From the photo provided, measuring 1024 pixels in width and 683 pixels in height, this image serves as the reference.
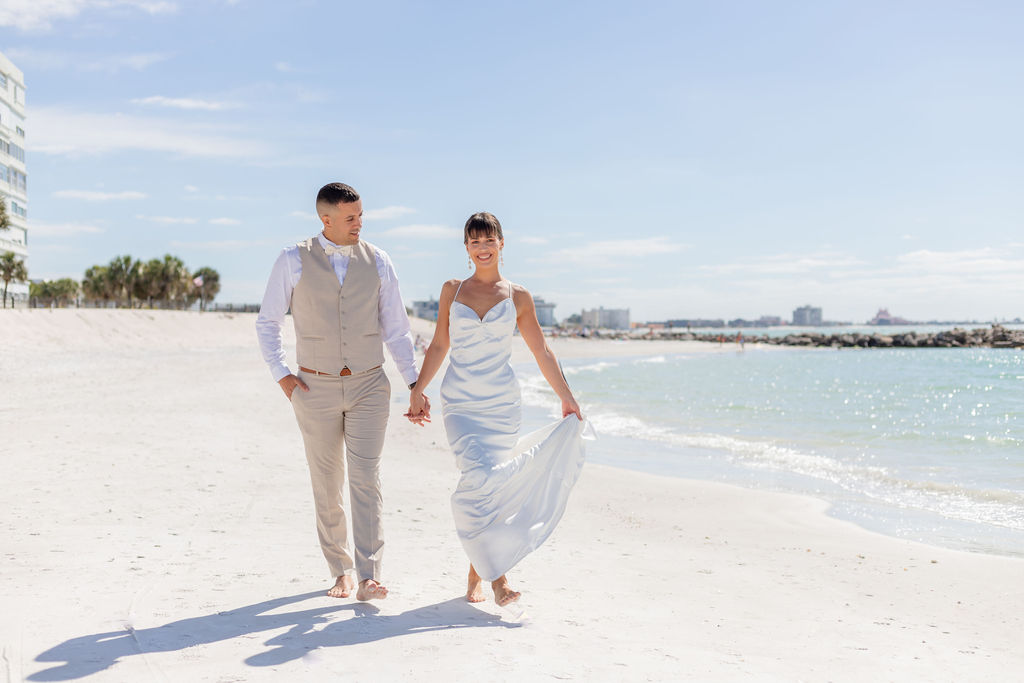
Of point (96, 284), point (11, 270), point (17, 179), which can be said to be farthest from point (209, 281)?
point (11, 270)

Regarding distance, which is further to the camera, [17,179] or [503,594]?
[17,179]

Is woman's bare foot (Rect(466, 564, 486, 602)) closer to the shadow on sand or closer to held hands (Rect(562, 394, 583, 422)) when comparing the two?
the shadow on sand

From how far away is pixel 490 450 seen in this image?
13.1ft

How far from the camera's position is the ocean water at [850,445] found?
7902 mm

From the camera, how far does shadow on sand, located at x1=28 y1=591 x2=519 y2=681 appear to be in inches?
118

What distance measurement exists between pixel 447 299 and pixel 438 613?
168cm

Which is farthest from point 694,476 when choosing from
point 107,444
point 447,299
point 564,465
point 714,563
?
point 107,444

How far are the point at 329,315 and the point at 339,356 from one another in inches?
8.8

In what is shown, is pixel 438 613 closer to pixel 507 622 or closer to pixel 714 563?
pixel 507 622

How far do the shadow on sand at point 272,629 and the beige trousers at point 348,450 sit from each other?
12.0 inches

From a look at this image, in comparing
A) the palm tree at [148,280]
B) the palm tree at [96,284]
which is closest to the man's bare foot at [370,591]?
the palm tree at [148,280]

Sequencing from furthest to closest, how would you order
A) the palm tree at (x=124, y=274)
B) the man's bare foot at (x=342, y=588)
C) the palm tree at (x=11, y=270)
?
the palm tree at (x=124, y=274) → the palm tree at (x=11, y=270) → the man's bare foot at (x=342, y=588)

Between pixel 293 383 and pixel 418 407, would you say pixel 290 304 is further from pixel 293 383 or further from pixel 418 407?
pixel 418 407

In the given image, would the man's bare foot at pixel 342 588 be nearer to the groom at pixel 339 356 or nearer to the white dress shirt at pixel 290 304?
the groom at pixel 339 356
